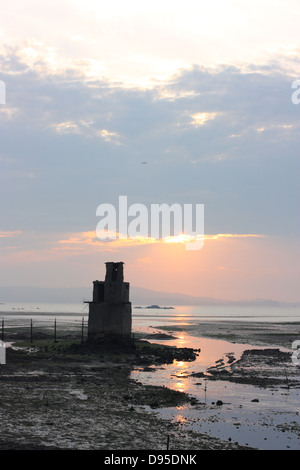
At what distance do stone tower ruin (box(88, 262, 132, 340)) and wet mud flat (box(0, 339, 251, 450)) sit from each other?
8.36 meters

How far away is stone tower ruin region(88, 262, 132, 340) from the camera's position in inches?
2143

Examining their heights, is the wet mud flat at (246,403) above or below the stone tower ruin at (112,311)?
below

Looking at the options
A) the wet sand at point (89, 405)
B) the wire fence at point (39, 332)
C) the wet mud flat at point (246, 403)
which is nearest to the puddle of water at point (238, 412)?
the wet mud flat at point (246, 403)

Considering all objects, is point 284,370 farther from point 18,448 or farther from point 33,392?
point 18,448

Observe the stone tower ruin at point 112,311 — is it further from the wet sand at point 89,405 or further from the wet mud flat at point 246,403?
the wet mud flat at point 246,403

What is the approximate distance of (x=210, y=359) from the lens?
52.8 metres

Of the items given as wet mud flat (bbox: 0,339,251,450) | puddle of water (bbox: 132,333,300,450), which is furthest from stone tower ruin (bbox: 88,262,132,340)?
puddle of water (bbox: 132,333,300,450)

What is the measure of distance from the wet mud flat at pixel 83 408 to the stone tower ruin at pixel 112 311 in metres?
8.36

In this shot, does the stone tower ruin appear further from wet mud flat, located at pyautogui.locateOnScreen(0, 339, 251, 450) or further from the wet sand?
wet mud flat, located at pyautogui.locateOnScreen(0, 339, 251, 450)

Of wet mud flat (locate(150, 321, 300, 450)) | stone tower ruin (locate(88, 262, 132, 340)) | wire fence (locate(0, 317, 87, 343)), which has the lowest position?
wire fence (locate(0, 317, 87, 343))

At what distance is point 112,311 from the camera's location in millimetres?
Answer: 54625

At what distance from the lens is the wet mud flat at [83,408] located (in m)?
19.5
